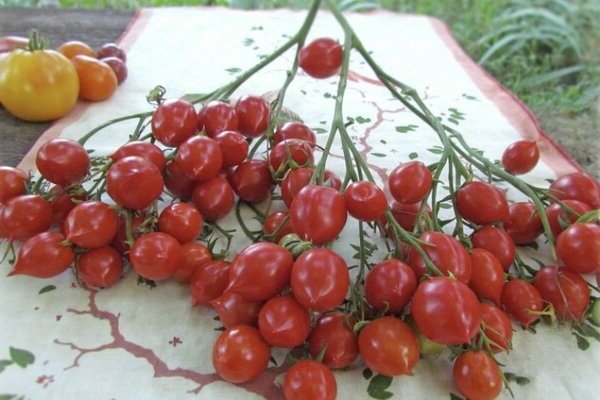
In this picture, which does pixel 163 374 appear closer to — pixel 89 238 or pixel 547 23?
pixel 89 238

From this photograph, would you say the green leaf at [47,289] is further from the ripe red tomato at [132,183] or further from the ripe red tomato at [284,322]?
the ripe red tomato at [284,322]

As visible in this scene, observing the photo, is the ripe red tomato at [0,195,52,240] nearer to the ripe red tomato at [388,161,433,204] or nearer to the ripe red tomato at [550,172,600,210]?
the ripe red tomato at [388,161,433,204]

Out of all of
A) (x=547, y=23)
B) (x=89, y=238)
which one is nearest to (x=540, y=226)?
(x=89, y=238)

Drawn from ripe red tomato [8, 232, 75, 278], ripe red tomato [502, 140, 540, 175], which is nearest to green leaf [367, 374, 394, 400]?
ripe red tomato [8, 232, 75, 278]

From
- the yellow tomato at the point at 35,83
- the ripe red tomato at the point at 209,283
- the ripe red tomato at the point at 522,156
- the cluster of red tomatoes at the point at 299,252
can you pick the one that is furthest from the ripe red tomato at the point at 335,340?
the yellow tomato at the point at 35,83

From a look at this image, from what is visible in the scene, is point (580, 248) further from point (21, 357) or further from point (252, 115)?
point (21, 357)

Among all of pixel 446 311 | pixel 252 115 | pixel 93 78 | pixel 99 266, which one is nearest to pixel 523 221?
pixel 446 311
